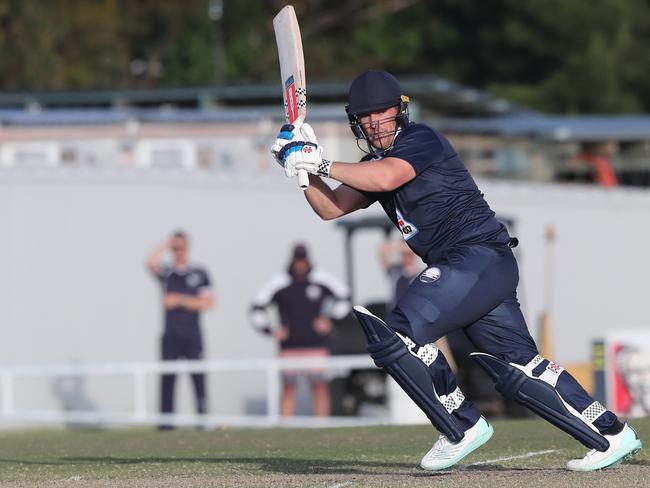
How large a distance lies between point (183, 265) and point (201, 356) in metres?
0.98

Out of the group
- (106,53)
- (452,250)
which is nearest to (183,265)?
(452,250)

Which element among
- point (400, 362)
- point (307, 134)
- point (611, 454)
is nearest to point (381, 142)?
point (307, 134)

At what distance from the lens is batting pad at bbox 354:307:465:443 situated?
7441mm

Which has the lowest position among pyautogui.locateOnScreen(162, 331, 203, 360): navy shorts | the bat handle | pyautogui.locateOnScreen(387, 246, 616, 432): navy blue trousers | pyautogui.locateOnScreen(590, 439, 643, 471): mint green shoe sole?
pyautogui.locateOnScreen(162, 331, 203, 360): navy shorts

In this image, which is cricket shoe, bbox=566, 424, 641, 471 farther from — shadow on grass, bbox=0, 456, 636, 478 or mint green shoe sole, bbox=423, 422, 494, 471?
mint green shoe sole, bbox=423, 422, 494, 471

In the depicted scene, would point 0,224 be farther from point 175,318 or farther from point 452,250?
point 452,250

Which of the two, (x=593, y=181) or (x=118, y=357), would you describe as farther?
(x=593, y=181)

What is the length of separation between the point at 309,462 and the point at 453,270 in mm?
1753

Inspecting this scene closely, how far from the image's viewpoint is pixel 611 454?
25.0 feet

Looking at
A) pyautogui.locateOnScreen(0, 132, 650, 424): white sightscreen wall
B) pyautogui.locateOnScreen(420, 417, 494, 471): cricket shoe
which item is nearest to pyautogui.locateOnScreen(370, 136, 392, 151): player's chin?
pyautogui.locateOnScreen(420, 417, 494, 471): cricket shoe

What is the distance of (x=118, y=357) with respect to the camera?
21.0 metres

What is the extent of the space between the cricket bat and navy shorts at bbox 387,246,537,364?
1.05 meters

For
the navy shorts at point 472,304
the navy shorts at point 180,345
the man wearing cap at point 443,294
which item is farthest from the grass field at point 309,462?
the navy shorts at point 180,345

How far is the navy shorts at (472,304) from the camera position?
7.46 meters
